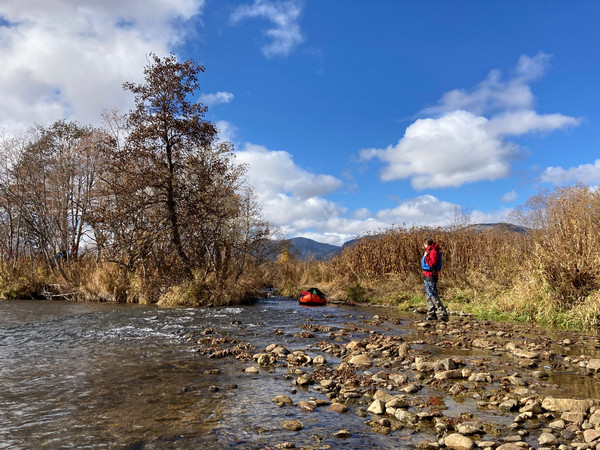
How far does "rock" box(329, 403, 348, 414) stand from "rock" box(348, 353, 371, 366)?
1955 mm

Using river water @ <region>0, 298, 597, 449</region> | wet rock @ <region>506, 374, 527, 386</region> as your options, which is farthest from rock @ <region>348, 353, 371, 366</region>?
wet rock @ <region>506, 374, 527, 386</region>

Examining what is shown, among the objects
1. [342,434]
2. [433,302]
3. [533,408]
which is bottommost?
[342,434]

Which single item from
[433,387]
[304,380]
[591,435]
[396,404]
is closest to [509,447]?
[591,435]

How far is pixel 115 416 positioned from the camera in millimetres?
4363

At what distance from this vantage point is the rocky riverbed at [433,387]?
151 inches

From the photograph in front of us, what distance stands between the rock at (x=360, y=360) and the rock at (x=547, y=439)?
10.1 feet

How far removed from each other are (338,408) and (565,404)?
8.22 feet

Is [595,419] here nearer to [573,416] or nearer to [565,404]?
[573,416]

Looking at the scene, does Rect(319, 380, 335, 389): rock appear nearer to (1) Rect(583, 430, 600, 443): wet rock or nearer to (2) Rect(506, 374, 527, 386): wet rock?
(2) Rect(506, 374, 527, 386): wet rock

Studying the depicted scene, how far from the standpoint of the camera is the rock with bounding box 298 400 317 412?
4.56m

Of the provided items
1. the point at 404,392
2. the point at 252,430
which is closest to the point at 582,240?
the point at 404,392

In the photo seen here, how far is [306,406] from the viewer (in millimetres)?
4605

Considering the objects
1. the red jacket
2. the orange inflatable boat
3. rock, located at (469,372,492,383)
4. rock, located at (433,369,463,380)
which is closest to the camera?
rock, located at (469,372,492,383)

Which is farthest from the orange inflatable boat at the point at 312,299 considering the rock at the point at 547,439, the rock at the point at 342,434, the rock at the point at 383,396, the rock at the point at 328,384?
the rock at the point at 547,439
